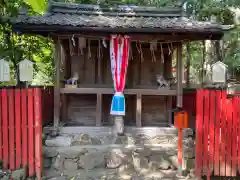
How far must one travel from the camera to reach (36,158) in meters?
6.27

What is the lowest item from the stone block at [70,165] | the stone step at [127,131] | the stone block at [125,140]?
the stone block at [70,165]

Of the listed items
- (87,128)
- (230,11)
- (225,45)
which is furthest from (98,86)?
(225,45)

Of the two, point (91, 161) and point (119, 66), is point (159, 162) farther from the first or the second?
point (119, 66)

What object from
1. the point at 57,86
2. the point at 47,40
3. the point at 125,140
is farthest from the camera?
the point at 47,40

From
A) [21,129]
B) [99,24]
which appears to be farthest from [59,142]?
[99,24]

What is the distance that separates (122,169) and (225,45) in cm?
1119

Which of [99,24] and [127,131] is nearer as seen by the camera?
[99,24]

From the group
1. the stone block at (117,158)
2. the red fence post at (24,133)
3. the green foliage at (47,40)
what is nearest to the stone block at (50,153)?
the red fence post at (24,133)

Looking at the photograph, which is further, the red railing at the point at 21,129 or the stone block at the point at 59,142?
the stone block at the point at 59,142

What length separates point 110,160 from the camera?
22.9 feet

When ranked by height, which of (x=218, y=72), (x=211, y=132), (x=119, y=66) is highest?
(x=119, y=66)

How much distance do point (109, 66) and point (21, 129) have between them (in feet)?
12.9

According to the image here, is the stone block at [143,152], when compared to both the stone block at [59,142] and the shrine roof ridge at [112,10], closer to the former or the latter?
the stone block at [59,142]

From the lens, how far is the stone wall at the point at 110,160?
666 cm
